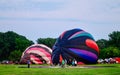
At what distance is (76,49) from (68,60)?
2237 mm

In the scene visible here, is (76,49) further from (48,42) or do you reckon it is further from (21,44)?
(48,42)

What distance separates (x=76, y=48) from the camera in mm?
60188

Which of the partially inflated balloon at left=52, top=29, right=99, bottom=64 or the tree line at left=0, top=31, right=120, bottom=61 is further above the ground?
the tree line at left=0, top=31, right=120, bottom=61

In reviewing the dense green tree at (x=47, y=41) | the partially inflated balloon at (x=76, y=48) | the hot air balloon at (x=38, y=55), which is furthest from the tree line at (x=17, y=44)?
the partially inflated balloon at (x=76, y=48)

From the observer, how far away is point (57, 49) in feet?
201

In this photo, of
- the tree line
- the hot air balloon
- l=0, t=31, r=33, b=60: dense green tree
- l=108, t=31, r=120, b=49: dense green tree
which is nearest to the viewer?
the hot air balloon

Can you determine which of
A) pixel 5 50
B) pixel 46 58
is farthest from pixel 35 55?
pixel 5 50

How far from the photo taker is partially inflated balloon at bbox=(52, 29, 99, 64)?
60031 mm

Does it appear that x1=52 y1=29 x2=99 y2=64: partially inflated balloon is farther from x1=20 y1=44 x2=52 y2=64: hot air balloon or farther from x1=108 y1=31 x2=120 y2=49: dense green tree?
x1=108 y1=31 x2=120 y2=49: dense green tree

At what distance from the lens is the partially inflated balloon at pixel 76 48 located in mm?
60031

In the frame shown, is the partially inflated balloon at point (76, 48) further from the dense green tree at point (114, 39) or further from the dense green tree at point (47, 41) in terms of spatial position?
the dense green tree at point (47, 41)

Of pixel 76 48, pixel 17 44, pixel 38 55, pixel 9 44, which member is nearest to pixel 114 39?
pixel 17 44

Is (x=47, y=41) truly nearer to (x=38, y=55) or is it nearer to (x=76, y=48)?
(x=38, y=55)

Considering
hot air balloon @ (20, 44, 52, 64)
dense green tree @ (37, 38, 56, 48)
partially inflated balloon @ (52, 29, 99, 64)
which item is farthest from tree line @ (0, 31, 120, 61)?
partially inflated balloon @ (52, 29, 99, 64)
